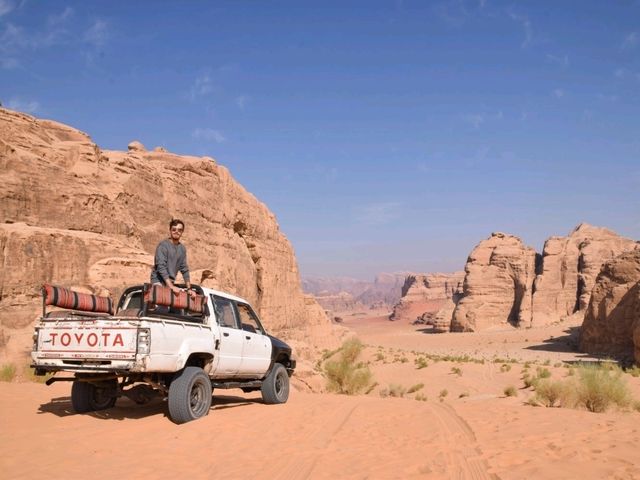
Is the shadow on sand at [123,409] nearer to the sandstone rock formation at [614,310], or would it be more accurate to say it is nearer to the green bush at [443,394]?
the green bush at [443,394]

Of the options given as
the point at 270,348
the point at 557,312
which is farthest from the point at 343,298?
the point at 270,348

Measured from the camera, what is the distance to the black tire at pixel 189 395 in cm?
744

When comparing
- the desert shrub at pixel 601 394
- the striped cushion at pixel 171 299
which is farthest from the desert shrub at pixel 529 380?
the striped cushion at pixel 171 299

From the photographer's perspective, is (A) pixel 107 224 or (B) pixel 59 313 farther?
(A) pixel 107 224

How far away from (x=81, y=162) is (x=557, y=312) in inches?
2426

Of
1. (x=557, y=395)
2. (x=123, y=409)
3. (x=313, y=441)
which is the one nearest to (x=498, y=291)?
(x=557, y=395)

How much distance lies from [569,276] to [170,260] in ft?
219

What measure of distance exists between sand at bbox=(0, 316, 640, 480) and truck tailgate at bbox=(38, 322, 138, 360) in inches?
41.3

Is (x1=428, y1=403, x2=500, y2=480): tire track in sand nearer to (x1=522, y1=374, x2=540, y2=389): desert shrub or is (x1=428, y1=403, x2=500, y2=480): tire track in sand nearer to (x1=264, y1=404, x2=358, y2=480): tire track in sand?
(x1=264, y1=404, x2=358, y2=480): tire track in sand

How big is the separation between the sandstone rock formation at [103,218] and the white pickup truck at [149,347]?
6.80 meters

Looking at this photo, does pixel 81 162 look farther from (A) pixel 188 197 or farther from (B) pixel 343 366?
(B) pixel 343 366

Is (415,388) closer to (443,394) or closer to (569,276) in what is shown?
(443,394)

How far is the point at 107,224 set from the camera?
18484 mm

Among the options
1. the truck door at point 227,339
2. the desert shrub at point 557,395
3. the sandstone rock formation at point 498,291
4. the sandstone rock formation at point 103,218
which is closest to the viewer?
the truck door at point 227,339
